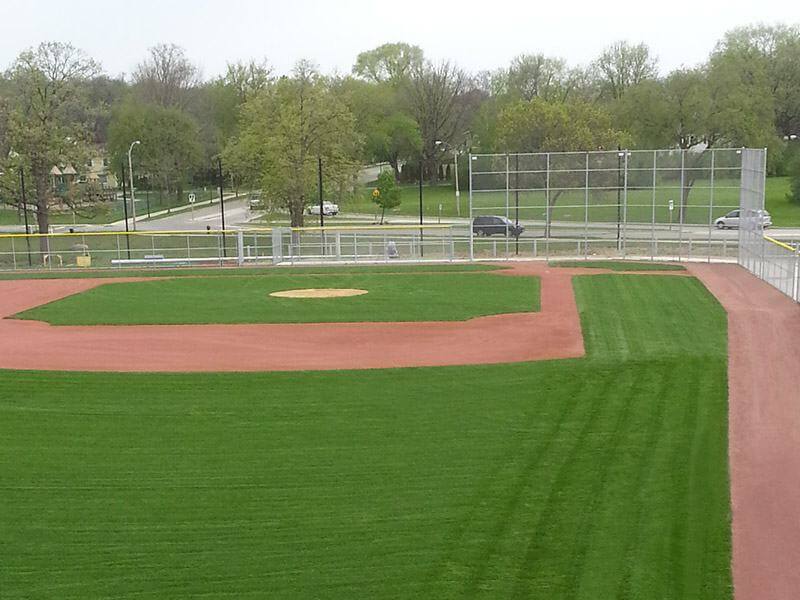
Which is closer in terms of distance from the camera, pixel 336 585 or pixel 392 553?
pixel 336 585

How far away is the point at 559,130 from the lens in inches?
1871

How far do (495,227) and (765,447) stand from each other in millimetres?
25255

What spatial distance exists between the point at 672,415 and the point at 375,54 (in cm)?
10051

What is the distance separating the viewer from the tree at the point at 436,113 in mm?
85000

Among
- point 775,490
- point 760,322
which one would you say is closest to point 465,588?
point 775,490

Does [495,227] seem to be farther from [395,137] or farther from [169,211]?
[395,137]

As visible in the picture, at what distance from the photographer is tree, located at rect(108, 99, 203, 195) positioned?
245ft

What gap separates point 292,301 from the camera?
25.3m

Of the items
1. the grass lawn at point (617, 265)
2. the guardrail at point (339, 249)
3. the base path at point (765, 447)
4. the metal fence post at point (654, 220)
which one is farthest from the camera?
the guardrail at point (339, 249)

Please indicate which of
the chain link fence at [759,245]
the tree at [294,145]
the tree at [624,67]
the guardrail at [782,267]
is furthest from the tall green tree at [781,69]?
the guardrail at [782,267]

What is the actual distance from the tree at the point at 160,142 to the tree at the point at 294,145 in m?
26.4

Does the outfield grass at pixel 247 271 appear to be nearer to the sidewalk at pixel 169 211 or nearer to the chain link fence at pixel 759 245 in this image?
the chain link fence at pixel 759 245

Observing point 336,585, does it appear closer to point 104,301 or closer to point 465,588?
point 465,588

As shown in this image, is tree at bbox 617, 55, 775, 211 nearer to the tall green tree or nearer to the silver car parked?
the tall green tree
